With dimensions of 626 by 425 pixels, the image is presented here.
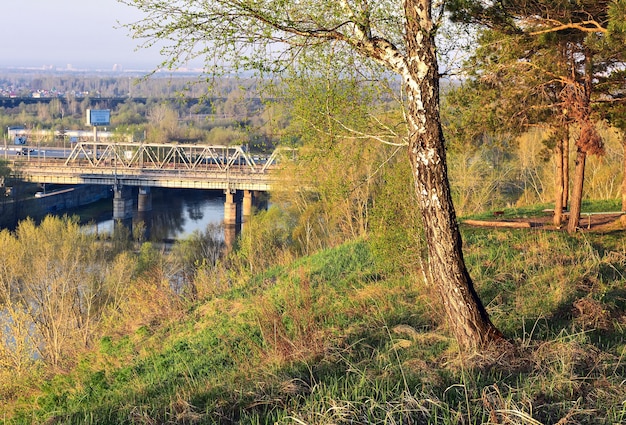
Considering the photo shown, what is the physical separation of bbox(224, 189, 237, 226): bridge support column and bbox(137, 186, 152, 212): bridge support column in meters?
9.13

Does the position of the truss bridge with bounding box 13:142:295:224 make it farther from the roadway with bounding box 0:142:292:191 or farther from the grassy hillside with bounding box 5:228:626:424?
the grassy hillside with bounding box 5:228:626:424

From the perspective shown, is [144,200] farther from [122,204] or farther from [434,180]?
[434,180]

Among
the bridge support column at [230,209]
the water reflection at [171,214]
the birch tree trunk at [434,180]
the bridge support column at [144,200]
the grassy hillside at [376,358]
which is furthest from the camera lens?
the bridge support column at [144,200]

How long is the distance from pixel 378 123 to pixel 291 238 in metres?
24.9

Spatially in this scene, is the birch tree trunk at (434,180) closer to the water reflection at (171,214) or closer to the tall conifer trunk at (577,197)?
the tall conifer trunk at (577,197)

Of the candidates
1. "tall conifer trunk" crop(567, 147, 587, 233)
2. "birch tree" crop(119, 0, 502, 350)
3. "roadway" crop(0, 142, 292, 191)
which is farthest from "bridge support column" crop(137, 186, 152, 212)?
"birch tree" crop(119, 0, 502, 350)

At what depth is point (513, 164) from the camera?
3350 cm

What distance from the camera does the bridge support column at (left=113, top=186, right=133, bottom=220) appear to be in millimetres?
59478

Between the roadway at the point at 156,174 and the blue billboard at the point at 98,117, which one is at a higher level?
the blue billboard at the point at 98,117

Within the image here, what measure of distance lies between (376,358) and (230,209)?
170 feet

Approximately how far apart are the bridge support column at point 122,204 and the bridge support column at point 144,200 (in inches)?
34.7

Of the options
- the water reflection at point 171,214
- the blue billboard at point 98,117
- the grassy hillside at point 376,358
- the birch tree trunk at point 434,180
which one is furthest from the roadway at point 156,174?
the birch tree trunk at point 434,180

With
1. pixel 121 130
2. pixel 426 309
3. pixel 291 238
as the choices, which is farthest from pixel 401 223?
pixel 121 130

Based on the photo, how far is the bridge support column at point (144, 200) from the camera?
62.4 metres
